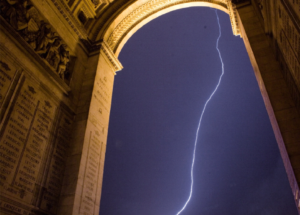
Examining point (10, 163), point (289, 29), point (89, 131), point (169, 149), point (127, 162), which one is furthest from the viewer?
point (169, 149)

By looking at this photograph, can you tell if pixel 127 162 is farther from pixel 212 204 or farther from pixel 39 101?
pixel 39 101

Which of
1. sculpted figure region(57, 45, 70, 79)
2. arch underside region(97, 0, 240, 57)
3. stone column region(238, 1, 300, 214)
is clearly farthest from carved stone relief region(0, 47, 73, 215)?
stone column region(238, 1, 300, 214)

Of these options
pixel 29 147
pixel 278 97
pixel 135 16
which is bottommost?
pixel 29 147

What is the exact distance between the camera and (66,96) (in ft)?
22.9

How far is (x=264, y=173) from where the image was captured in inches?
1027

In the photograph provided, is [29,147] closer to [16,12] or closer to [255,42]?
[16,12]

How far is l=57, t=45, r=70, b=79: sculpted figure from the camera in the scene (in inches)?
275

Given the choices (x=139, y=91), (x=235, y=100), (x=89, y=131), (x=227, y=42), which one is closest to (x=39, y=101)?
(x=89, y=131)

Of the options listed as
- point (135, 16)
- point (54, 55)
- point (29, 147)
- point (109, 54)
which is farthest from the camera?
point (135, 16)

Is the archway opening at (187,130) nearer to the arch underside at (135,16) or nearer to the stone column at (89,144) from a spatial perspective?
the arch underside at (135,16)

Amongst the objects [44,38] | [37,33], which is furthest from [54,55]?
[37,33]

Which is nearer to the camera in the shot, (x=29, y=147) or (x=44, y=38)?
(x=29, y=147)

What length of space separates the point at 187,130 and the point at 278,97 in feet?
113

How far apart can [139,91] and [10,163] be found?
35738 mm
